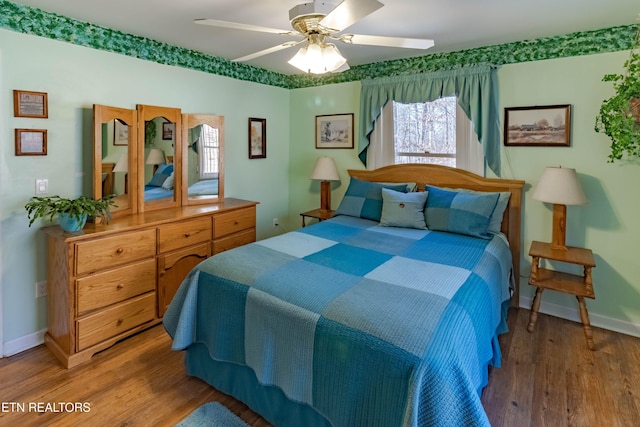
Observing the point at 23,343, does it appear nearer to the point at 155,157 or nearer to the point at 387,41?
the point at 155,157

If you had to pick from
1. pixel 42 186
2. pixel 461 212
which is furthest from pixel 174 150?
pixel 461 212

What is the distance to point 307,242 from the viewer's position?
2658 mm

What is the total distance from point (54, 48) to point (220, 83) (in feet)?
4.95

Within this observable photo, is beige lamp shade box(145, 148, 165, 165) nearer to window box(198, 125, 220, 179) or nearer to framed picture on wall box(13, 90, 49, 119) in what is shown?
window box(198, 125, 220, 179)

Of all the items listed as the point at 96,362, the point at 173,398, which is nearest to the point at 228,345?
the point at 173,398

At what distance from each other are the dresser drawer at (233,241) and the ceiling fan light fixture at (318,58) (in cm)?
182

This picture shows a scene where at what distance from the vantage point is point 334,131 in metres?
4.30

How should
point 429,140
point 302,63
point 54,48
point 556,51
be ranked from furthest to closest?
point 429,140 → point 556,51 → point 54,48 → point 302,63

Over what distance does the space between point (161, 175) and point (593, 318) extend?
3931 millimetres

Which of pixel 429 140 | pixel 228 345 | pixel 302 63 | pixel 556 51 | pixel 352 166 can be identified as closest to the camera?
pixel 228 345

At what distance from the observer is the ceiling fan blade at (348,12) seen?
1.59 meters

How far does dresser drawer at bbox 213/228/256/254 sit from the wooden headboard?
4.59ft

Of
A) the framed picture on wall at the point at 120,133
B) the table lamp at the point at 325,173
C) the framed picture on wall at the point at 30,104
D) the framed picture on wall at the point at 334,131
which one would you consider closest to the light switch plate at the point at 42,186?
the framed picture on wall at the point at 30,104

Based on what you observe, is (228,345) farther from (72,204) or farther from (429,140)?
(429,140)
